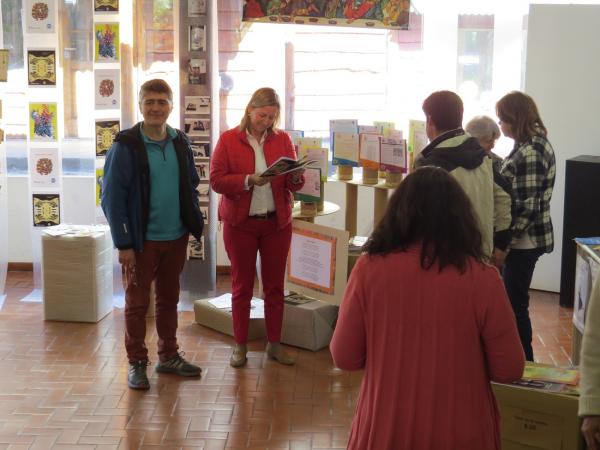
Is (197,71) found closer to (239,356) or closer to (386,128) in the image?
(386,128)


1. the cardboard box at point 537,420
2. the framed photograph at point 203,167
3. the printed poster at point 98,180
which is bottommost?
the cardboard box at point 537,420

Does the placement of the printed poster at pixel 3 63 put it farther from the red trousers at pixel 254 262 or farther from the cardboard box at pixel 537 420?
the cardboard box at pixel 537 420

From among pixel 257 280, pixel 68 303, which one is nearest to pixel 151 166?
pixel 68 303

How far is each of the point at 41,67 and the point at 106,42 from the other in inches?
20.6

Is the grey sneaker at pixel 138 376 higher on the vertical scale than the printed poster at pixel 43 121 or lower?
lower

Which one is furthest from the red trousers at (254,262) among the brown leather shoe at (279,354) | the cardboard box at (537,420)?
the cardboard box at (537,420)

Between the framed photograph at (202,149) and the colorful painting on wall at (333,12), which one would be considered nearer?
A: the framed photograph at (202,149)

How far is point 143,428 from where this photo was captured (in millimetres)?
4109

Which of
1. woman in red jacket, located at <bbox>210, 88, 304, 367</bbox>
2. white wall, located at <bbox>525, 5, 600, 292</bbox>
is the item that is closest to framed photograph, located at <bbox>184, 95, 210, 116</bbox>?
woman in red jacket, located at <bbox>210, 88, 304, 367</bbox>

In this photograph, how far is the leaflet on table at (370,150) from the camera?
5.27m

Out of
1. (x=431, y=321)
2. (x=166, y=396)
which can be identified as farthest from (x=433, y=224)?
(x=166, y=396)

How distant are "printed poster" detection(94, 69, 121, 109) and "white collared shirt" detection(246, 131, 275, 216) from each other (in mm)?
1750

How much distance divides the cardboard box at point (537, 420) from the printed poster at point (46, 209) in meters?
4.00

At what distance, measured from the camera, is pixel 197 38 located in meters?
6.06
